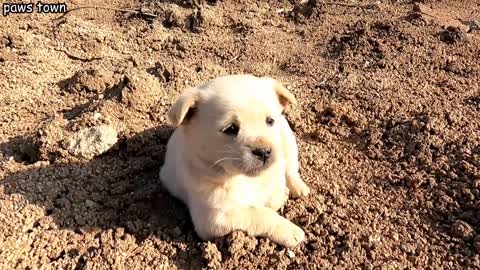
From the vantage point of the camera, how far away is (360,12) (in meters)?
6.48

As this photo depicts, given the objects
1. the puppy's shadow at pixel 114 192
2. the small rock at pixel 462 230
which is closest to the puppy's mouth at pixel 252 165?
the puppy's shadow at pixel 114 192

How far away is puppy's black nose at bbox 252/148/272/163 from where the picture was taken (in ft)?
9.52

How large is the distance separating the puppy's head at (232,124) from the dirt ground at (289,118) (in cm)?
53

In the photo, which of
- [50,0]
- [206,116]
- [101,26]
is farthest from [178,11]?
[206,116]

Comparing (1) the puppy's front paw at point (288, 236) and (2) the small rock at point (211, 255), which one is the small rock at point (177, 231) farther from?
(1) the puppy's front paw at point (288, 236)

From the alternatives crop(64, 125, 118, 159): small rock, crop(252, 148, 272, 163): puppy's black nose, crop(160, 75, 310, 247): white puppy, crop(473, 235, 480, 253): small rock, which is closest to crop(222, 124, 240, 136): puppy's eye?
crop(160, 75, 310, 247): white puppy

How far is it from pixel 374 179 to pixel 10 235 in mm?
2540

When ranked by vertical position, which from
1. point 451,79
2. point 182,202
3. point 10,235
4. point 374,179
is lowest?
point 10,235

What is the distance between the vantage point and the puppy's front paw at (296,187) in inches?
143

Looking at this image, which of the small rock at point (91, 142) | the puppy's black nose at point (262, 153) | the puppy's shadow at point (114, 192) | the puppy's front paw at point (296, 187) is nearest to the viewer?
the puppy's black nose at point (262, 153)

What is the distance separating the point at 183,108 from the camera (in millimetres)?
3010

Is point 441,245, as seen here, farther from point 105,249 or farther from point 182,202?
point 105,249

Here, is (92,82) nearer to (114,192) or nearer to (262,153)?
(114,192)

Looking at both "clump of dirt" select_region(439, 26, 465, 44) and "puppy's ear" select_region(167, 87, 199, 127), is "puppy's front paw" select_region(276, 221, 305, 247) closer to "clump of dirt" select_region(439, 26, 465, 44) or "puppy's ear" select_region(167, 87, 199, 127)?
"puppy's ear" select_region(167, 87, 199, 127)
